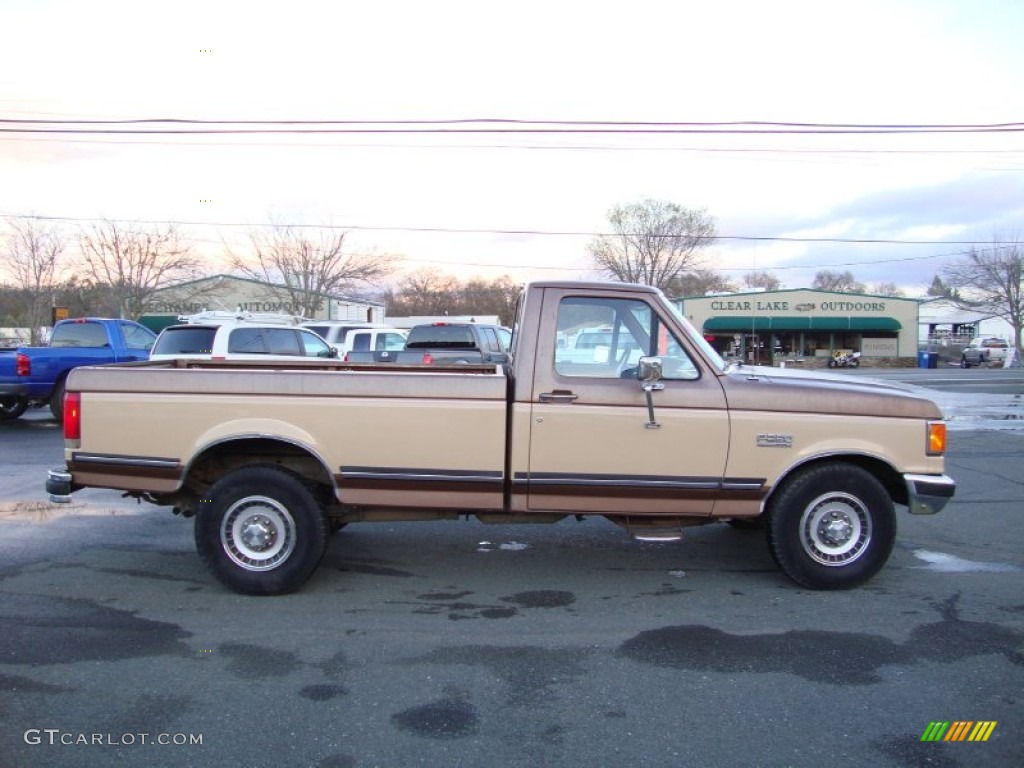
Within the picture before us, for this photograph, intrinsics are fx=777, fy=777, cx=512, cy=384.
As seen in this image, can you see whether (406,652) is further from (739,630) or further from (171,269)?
(171,269)

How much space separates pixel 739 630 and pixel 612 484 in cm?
112

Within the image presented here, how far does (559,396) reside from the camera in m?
4.87

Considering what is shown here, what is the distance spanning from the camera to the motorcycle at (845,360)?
171 feet

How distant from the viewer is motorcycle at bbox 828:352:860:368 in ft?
171

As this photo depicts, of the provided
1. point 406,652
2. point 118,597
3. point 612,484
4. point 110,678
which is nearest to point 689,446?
point 612,484

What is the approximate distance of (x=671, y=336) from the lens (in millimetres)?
5051

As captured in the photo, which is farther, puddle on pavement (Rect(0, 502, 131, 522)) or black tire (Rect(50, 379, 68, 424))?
black tire (Rect(50, 379, 68, 424))

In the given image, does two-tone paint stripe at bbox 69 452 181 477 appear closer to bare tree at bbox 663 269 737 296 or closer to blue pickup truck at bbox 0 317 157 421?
blue pickup truck at bbox 0 317 157 421

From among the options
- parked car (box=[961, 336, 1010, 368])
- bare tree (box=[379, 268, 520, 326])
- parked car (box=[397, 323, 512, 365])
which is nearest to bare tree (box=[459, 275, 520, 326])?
bare tree (box=[379, 268, 520, 326])

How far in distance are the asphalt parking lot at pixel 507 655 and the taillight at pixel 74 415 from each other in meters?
1.05

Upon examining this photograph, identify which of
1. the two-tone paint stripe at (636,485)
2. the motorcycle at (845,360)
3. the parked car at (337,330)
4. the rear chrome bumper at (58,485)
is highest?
the parked car at (337,330)

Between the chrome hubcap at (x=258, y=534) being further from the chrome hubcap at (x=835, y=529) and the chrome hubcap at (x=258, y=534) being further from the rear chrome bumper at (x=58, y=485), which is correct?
the chrome hubcap at (x=835, y=529)

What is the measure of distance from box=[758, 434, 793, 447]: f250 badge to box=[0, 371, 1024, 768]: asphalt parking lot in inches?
40.1

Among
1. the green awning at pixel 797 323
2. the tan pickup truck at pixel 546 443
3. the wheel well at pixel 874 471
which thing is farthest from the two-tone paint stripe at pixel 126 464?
the green awning at pixel 797 323
